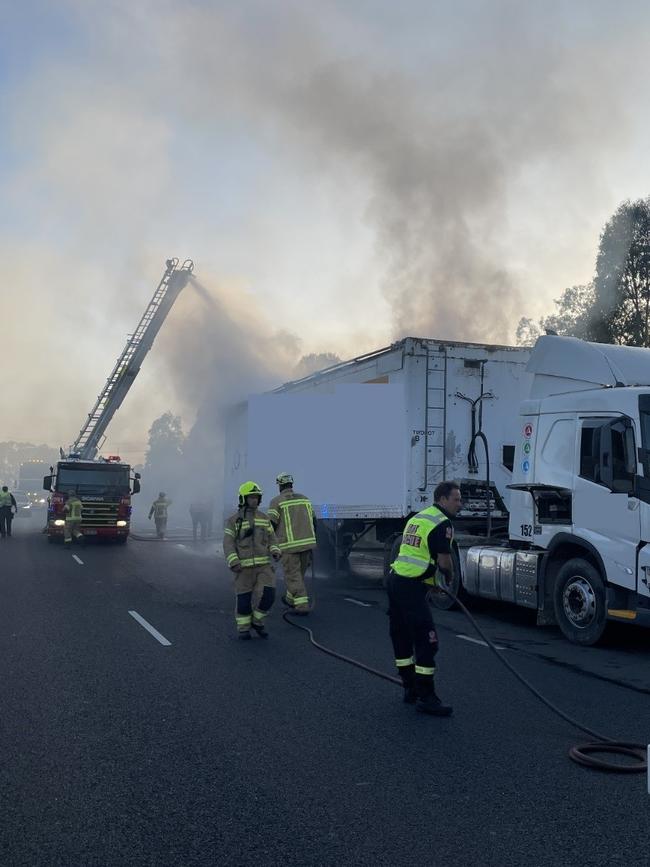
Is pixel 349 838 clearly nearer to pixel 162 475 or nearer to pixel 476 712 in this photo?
pixel 476 712

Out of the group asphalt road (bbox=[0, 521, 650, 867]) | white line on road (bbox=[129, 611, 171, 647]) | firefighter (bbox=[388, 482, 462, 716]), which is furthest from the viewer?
white line on road (bbox=[129, 611, 171, 647])

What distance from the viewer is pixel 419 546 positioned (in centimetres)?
654

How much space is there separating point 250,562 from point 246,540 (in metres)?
0.24

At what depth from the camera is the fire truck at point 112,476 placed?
23719 mm

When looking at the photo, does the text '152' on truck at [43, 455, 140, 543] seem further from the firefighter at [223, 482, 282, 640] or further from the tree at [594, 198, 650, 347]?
the tree at [594, 198, 650, 347]

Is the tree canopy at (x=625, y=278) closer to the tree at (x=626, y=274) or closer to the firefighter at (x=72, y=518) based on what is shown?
the tree at (x=626, y=274)

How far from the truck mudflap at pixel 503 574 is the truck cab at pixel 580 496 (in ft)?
0.04

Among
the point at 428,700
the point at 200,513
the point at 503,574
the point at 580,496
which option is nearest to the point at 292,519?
the point at 503,574

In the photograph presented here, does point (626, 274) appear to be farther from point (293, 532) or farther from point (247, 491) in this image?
point (247, 491)

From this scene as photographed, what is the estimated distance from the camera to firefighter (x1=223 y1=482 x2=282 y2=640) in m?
9.13

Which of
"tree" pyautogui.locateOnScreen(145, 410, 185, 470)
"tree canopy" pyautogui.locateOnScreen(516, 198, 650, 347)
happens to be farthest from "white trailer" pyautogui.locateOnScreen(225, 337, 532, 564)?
"tree" pyautogui.locateOnScreen(145, 410, 185, 470)

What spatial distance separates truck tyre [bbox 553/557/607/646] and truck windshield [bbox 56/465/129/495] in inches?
659

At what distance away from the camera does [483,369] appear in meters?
13.5

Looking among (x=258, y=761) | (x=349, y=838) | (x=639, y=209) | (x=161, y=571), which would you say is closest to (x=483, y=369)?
(x=161, y=571)
